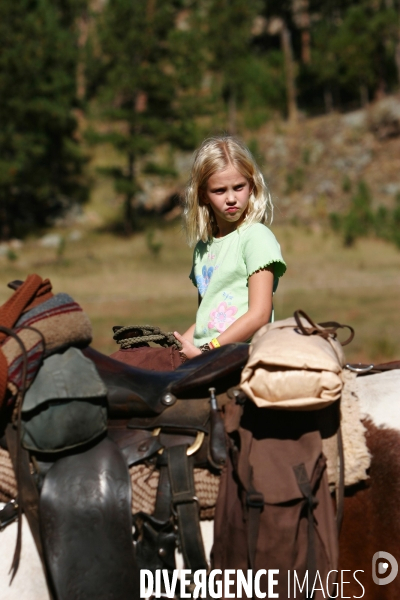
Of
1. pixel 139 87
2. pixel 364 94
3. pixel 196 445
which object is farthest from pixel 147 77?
pixel 196 445

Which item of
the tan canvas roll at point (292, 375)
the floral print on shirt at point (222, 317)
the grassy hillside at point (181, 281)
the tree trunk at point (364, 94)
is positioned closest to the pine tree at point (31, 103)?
the grassy hillside at point (181, 281)

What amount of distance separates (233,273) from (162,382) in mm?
751

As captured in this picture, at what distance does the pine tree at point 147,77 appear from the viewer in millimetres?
26070

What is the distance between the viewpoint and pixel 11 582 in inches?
73.4

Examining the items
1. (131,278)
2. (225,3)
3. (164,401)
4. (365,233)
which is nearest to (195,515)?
(164,401)

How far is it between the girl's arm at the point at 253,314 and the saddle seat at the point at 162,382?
0.39m

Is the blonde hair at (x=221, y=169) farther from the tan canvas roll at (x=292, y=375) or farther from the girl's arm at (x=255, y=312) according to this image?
the tan canvas roll at (x=292, y=375)

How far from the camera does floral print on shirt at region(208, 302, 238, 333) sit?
2674 mm

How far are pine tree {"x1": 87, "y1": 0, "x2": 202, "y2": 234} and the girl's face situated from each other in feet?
80.7

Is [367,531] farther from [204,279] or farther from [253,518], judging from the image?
[204,279]

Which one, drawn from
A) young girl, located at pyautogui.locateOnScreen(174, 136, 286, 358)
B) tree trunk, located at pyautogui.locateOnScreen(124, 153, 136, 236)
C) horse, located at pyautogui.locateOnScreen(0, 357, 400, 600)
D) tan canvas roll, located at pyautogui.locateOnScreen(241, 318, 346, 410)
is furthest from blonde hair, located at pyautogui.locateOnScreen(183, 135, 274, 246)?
tree trunk, located at pyautogui.locateOnScreen(124, 153, 136, 236)

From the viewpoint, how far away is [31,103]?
26109 mm

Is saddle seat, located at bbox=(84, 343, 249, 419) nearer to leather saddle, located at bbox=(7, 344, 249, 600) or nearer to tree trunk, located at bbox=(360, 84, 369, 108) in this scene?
leather saddle, located at bbox=(7, 344, 249, 600)

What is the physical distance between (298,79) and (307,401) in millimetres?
39261
